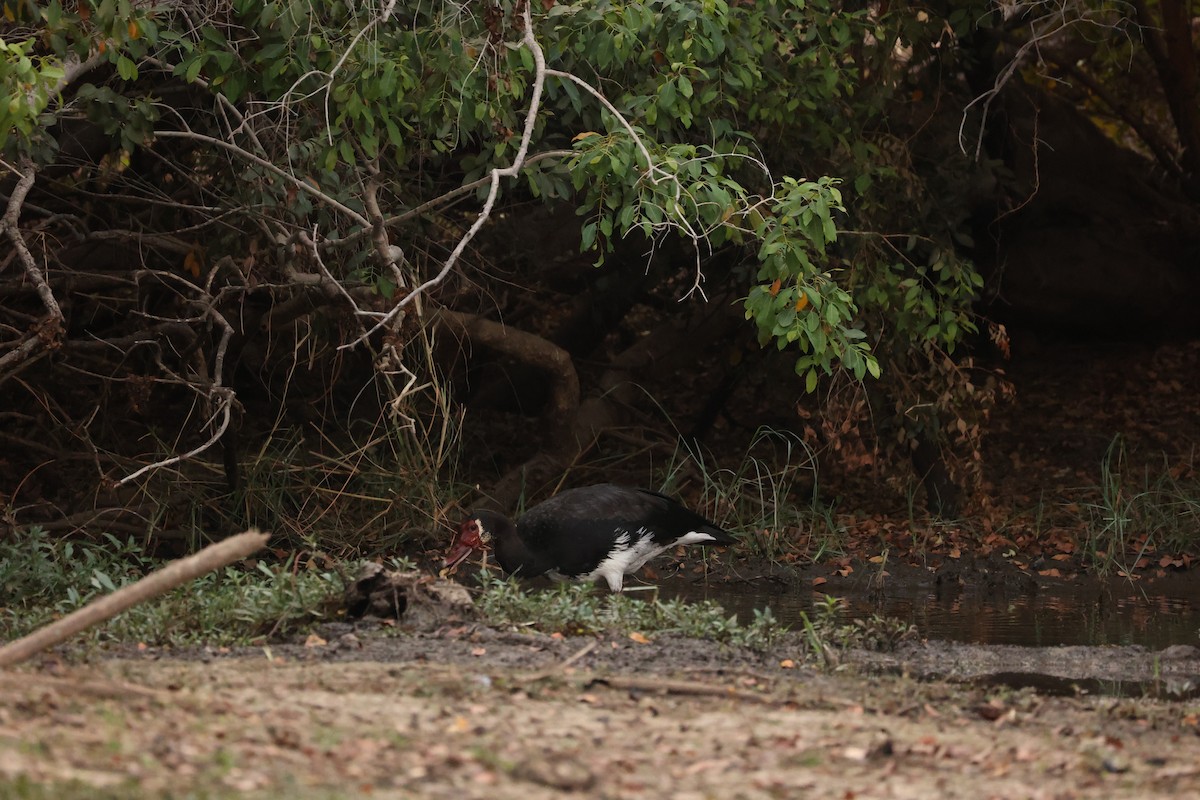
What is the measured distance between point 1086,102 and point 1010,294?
7.56ft

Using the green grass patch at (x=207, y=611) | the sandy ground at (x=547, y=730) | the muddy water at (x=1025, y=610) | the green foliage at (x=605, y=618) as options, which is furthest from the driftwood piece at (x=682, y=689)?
the muddy water at (x=1025, y=610)

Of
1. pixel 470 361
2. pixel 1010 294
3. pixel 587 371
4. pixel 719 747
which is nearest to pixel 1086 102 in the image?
pixel 1010 294

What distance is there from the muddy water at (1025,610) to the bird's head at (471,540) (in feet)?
4.75

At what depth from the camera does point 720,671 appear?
5426mm

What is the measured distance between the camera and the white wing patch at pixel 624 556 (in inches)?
326

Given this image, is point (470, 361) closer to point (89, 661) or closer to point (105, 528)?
point (105, 528)

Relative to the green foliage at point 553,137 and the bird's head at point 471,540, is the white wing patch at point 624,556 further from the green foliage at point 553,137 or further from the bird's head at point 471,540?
the green foliage at point 553,137

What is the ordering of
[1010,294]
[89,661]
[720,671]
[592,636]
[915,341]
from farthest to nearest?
1. [1010,294]
2. [915,341]
3. [592,636]
4. [720,671]
5. [89,661]

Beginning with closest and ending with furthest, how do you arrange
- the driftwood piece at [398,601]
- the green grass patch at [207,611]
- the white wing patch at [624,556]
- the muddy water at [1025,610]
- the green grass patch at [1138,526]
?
the green grass patch at [207,611] → the driftwood piece at [398,601] → the muddy water at [1025,610] → the white wing patch at [624,556] → the green grass patch at [1138,526]

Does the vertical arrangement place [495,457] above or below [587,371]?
below

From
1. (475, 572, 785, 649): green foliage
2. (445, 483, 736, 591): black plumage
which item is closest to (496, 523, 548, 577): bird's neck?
(445, 483, 736, 591): black plumage

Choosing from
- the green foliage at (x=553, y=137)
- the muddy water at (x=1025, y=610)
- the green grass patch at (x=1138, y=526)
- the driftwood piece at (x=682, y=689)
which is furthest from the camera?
the green grass patch at (x=1138, y=526)

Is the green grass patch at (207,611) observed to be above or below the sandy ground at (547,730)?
below

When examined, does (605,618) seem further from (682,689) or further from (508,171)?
(508,171)
